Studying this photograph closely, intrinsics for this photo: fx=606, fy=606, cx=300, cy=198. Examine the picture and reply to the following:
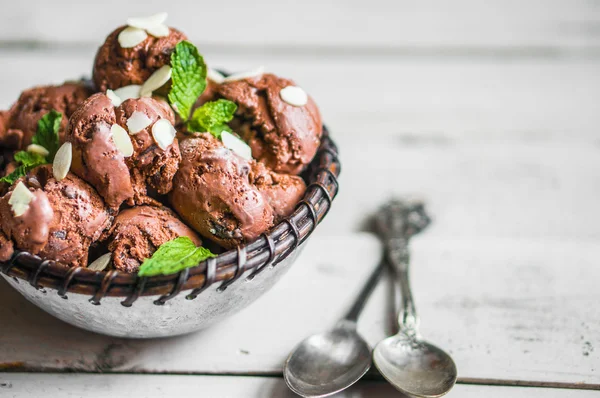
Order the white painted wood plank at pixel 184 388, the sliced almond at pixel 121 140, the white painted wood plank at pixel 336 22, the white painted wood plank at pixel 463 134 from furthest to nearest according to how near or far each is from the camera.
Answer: the white painted wood plank at pixel 336 22, the white painted wood plank at pixel 463 134, the white painted wood plank at pixel 184 388, the sliced almond at pixel 121 140

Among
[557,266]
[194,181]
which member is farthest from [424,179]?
[194,181]

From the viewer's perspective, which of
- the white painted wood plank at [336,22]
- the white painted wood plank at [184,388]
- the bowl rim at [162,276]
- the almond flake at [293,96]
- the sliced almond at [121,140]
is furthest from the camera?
the white painted wood plank at [336,22]

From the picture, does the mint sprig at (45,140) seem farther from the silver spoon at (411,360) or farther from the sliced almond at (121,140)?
the silver spoon at (411,360)

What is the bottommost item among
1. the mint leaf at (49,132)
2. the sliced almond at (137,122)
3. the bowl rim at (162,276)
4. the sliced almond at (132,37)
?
the bowl rim at (162,276)

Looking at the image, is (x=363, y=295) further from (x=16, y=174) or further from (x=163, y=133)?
(x=16, y=174)

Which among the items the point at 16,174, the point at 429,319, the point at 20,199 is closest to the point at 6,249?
the point at 20,199

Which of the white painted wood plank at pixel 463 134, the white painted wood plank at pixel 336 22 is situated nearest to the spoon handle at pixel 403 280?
the white painted wood plank at pixel 463 134

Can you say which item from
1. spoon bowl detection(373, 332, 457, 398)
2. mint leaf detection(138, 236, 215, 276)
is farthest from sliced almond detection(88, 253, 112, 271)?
spoon bowl detection(373, 332, 457, 398)
